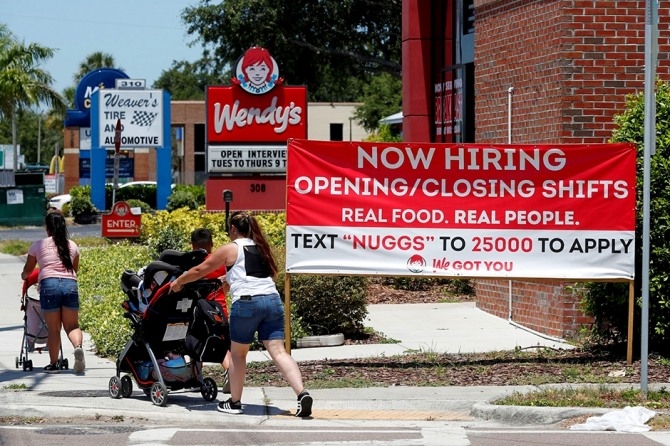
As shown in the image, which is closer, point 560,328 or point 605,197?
point 605,197

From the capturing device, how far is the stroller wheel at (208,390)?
10.1m

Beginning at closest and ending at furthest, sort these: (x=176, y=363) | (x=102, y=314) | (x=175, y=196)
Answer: (x=176, y=363), (x=102, y=314), (x=175, y=196)

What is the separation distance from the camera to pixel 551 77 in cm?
1362

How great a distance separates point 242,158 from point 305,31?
56.4 ft

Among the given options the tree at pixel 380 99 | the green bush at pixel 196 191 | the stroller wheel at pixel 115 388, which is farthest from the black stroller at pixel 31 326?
the tree at pixel 380 99

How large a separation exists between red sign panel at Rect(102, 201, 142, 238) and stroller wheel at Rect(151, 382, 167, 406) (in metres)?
19.0

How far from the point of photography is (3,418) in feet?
31.1

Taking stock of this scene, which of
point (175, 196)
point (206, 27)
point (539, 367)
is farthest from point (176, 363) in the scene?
point (175, 196)

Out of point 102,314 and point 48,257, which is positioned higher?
point 48,257

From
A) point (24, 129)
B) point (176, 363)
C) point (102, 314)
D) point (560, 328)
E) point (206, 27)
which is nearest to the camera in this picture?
point (176, 363)

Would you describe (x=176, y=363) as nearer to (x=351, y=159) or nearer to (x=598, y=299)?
(x=351, y=159)

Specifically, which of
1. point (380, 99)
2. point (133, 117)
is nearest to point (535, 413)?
point (133, 117)

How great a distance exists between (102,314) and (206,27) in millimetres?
25216

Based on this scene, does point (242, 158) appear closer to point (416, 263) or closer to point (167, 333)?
point (416, 263)
